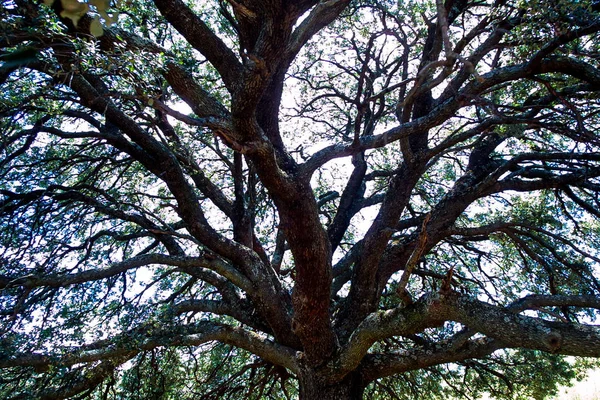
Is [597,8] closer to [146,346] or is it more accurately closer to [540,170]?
[540,170]

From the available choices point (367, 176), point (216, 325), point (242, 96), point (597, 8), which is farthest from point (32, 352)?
point (597, 8)

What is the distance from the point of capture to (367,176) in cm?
687

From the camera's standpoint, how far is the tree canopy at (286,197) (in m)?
3.42

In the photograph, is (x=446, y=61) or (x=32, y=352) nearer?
(x=446, y=61)

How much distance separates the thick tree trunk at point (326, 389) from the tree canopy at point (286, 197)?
0.10ft

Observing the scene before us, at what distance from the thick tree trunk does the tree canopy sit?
3 centimetres

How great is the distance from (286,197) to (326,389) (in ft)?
6.58

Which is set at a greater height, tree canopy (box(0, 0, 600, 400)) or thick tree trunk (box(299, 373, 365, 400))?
tree canopy (box(0, 0, 600, 400))

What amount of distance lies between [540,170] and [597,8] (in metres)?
1.77

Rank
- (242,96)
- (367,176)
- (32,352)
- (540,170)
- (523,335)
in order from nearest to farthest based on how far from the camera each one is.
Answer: (523,335)
(242,96)
(32,352)
(540,170)
(367,176)

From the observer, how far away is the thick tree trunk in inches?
179

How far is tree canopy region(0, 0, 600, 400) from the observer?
135 inches

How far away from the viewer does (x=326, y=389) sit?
15.0 ft

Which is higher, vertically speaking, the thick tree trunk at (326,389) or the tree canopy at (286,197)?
the tree canopy at (286,197)
